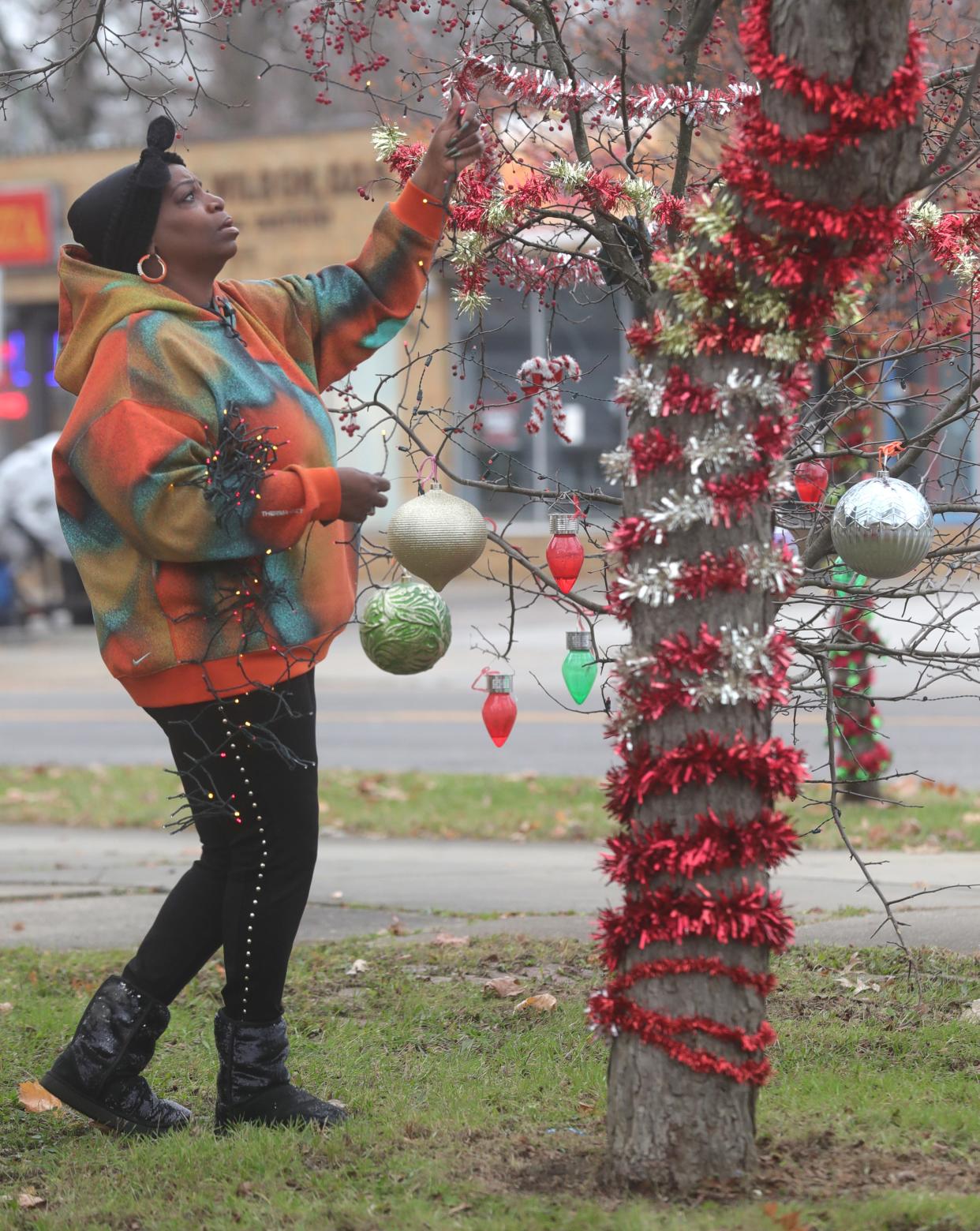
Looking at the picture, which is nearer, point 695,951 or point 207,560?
point 695,951

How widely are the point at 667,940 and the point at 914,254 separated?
262 cm

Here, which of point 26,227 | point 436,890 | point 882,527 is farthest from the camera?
point 26,227

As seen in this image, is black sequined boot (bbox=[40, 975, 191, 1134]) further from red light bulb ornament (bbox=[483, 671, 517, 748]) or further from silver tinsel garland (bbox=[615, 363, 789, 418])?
silver tinsel garland (bbox=[615, 363, 789, 418])

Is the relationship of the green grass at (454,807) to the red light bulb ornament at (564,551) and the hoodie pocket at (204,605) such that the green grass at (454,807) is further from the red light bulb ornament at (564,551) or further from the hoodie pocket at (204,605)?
the hoodie pocket at (204,605)

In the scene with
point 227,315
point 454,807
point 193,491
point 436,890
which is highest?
point 227,315

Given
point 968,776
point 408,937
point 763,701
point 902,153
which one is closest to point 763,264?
point 902,153

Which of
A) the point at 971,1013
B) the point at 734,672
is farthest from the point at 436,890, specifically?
the point at 734,672

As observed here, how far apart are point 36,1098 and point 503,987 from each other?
137 centimetres

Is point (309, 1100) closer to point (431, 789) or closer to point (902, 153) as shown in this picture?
point (902, 153)

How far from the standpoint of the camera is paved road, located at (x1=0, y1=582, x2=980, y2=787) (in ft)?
35.2

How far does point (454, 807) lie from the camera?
877cm

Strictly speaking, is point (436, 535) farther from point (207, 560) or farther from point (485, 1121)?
point (485, 1121)

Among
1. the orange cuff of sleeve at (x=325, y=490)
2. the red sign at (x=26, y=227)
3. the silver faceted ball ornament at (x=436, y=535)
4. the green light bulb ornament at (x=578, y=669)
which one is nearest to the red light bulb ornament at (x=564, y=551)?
the green light bulb ornament at (x=578, y=669)

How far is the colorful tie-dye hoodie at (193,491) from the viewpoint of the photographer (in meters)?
3.15
